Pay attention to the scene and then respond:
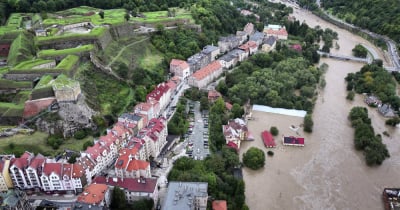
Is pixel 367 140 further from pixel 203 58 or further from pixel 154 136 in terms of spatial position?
pixel 203 58

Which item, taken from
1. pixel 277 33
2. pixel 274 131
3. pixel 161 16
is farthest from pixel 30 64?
pixel 277 33

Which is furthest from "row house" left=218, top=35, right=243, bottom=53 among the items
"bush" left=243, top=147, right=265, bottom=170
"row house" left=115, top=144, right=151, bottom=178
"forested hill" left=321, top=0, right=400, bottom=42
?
"row house" left=115, top=144, right=151, bottom=178

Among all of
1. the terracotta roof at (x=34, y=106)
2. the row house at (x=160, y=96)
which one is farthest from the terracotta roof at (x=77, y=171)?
the row house at (x=160, y=96)

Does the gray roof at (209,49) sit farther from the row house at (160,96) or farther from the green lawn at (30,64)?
the green lawn at (30,64)

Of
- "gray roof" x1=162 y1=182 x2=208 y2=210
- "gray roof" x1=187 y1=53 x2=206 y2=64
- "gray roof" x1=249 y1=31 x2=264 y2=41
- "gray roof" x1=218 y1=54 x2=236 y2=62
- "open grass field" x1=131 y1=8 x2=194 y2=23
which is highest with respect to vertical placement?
"open grass field" x1=131 y1=8 x2=194 y2=23

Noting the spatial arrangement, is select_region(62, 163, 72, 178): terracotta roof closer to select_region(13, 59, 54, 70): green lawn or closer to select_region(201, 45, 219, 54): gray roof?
select_region(13, 59, 54, 70): green lawn

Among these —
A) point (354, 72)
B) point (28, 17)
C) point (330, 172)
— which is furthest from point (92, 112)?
point (354, 72)
